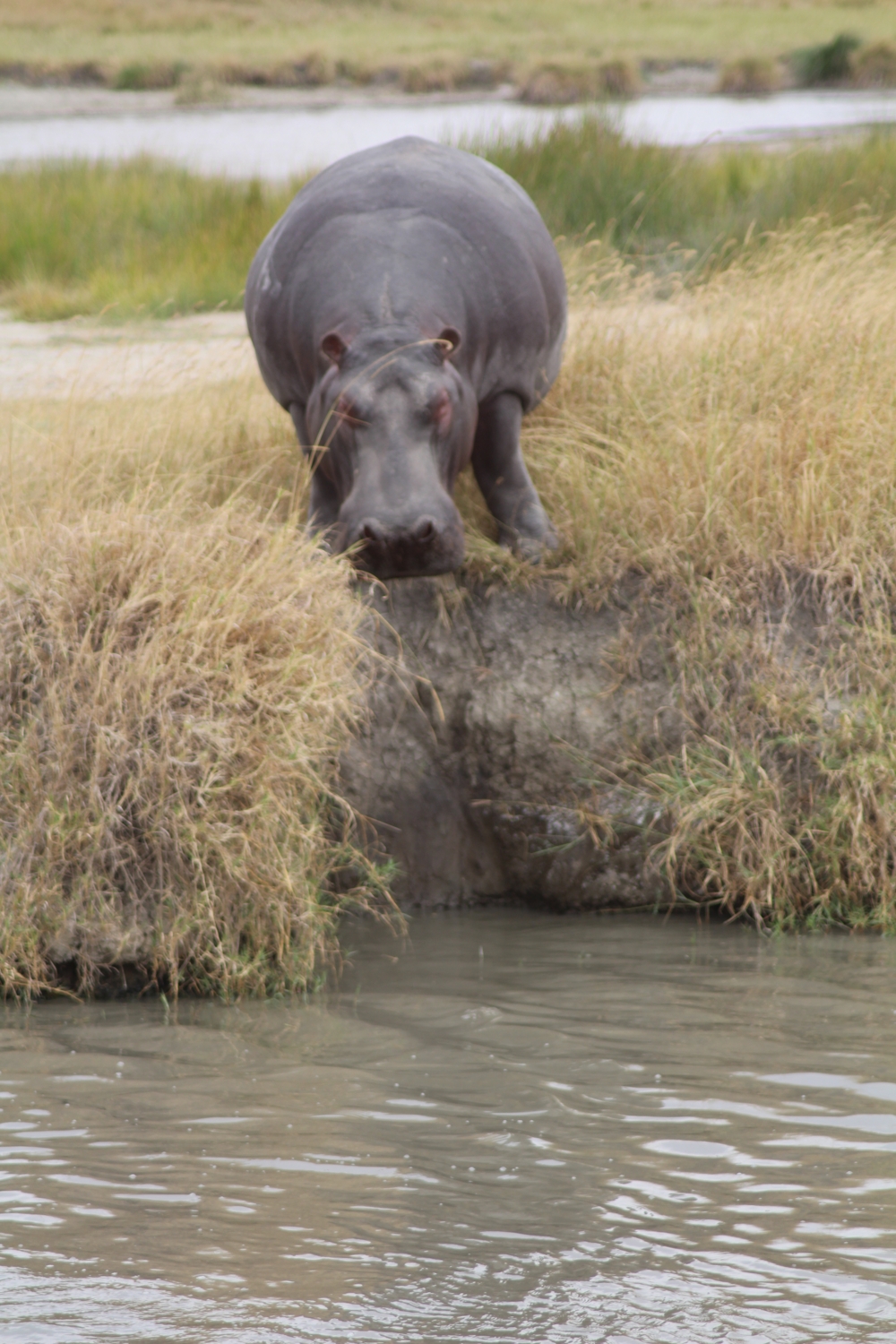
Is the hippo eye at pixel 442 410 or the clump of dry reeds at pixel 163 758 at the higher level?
the hippo eye at pixel 442 410

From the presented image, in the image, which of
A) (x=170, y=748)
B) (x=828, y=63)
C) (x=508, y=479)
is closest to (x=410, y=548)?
(x=170, y=748)

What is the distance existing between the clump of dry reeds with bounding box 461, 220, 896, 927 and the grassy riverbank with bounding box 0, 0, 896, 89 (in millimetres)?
37034

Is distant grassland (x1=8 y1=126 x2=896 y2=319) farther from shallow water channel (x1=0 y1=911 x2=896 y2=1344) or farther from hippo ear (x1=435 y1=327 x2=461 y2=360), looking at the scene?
shallow water channel (x1=0 y1=911 x2=896 y2=1344)

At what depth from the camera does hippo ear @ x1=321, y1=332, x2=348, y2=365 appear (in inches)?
163

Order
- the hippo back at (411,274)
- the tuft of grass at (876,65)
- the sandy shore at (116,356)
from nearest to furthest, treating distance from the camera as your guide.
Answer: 1. the hippo back at (411,274)
2. the sandy shore at (116,356)
3. the tuft of grass at (876,65)

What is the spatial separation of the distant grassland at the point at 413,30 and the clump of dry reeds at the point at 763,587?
3890 cm

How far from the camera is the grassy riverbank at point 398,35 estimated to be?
43062 mm

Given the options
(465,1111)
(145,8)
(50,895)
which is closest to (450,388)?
(50,895)

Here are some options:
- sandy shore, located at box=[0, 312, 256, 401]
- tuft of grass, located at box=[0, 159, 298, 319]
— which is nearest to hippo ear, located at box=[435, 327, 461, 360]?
sandy shore, located at box=[0, 312, 256, 401]

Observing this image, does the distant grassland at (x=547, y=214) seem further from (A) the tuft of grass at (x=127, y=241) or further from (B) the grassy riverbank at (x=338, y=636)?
(B) the grassy riverbank at (x=338, y=636)

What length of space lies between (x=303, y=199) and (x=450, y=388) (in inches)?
43.7

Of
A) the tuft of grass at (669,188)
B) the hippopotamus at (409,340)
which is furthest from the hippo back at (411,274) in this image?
the tuft of grass at (669,188)

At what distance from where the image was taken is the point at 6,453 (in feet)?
16.0

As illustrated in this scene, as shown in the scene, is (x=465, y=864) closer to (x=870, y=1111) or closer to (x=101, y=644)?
(x=101, y=644)
